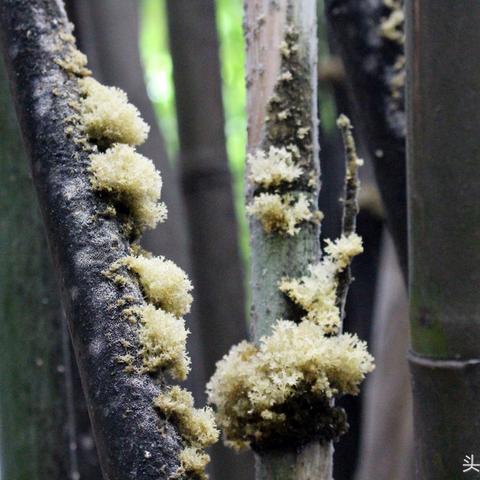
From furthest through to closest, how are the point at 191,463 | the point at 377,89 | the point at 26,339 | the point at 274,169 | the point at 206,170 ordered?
the point at 206,170 → the point at 377,89 → the point at 26,339 → the point at 274,169 → the point at 191,463

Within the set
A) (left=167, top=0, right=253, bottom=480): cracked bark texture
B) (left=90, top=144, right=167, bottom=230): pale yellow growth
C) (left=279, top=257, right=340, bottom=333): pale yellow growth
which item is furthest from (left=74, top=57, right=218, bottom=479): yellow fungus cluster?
(left=167, top=0, right=253, bottom=480): cracked bark texture

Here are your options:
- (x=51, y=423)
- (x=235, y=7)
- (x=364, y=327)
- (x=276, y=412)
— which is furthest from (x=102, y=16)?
(x=235, y=7)

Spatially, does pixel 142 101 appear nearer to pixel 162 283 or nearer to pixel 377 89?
pixel 377 89

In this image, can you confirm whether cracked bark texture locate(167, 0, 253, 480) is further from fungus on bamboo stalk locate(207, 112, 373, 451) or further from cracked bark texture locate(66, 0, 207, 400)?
fungus on bamboo stalk locate(207, 112, 373, 451)

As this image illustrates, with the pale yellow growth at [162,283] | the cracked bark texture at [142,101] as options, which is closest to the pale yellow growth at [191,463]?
the pale yellow growth at [162,283]

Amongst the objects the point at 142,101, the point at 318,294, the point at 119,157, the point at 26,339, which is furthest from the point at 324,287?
the point at 142,101
